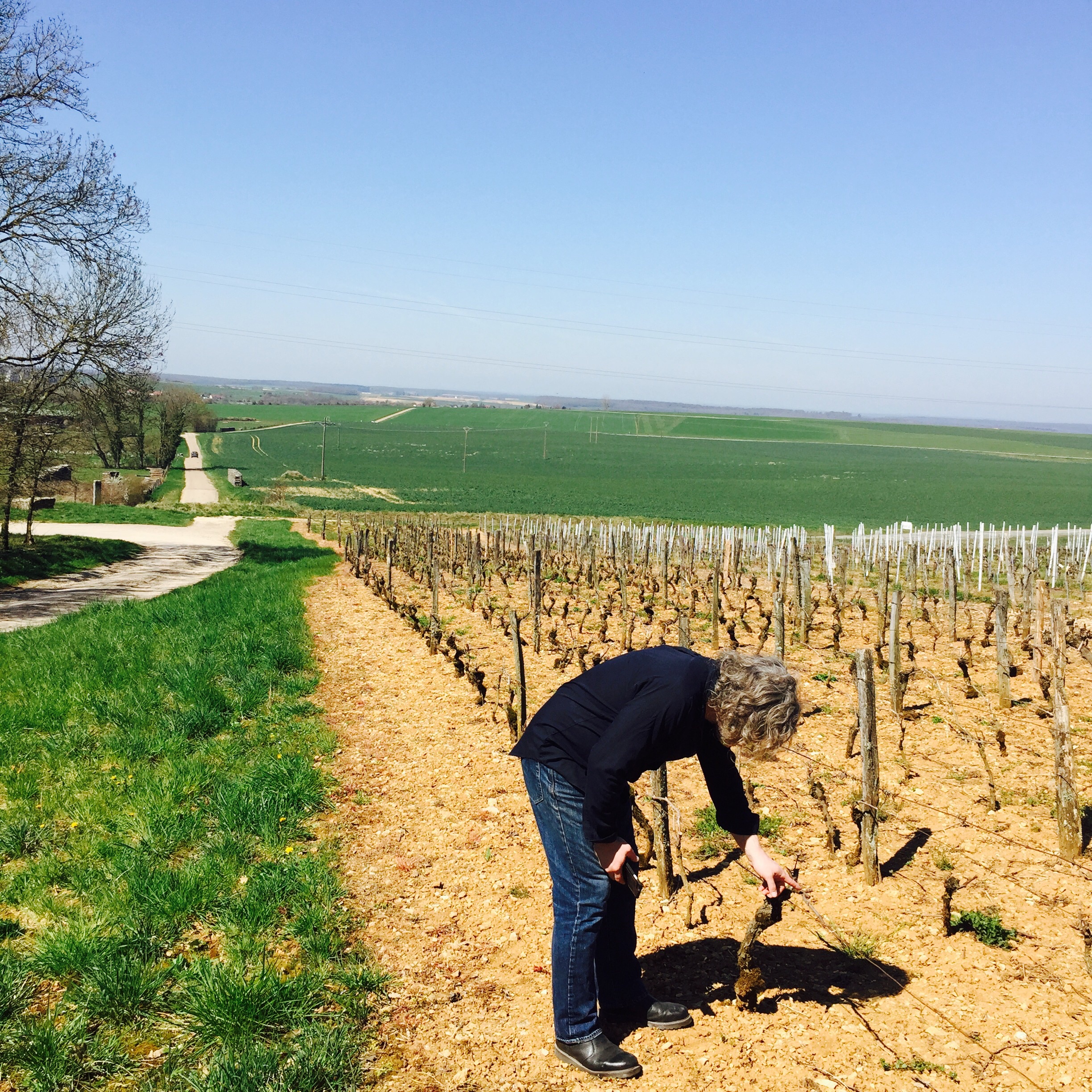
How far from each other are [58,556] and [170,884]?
654 inches

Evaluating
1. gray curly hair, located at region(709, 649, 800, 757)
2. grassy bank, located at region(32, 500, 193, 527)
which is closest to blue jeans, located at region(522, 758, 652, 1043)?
gray curly hair, located at region(709, 649, 800, 757)

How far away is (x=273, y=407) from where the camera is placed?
160125mm

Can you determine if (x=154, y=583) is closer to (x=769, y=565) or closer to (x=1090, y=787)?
(x=769, y=565)

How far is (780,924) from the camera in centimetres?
452

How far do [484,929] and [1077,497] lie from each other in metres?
Answer: 66.6

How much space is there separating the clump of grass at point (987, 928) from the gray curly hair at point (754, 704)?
212 cm

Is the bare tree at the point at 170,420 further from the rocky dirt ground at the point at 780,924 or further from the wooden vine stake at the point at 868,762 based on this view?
the wooden vine stake at the point at 868,762

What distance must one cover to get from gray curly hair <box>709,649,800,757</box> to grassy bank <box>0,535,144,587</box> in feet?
53.2

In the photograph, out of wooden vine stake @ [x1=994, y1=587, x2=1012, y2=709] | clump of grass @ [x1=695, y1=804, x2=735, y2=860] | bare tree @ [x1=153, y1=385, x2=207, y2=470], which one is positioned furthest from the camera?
bare tree @ [x1=153, y1=385, x2=207, y2=470]

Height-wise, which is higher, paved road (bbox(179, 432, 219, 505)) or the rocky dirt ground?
paved road (bbox(179, 432, 219, 505))

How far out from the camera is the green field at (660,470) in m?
47.5

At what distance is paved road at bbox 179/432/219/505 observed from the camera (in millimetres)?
39625

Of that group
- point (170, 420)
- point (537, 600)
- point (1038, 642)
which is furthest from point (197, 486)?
point (1038, 642)

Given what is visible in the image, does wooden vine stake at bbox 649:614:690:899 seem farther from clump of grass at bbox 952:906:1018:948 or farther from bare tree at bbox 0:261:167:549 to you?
bare tree at bbox 0:261:167:549
